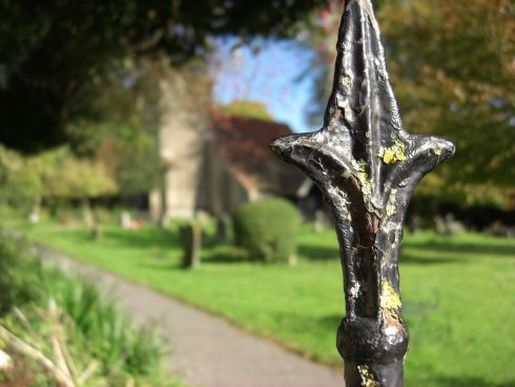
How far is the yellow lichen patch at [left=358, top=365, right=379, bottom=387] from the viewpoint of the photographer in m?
1.59

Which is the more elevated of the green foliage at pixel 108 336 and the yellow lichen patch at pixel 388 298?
the yellow lichen patch at pixel 388 298

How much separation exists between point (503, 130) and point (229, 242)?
Answer: 1636 centimetres

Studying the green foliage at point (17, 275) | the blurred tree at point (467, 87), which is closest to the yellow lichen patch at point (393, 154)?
the green foliage at point (17, 275)

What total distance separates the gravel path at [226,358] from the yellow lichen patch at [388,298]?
5192mm

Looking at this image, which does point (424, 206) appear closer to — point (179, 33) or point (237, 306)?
point (237, 306)

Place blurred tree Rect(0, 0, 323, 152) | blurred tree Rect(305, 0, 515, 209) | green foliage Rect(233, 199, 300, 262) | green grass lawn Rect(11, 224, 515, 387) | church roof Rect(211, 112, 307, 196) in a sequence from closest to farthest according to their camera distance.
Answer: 1. green grass lawn Rect(11, 224, 515, 387)
2. blurred tree Rect(0, 0, 323, 152)
3. blurred tree Rect(305, 0, 515, 209)
4. green foliage Rect(233, 199, 300, 262)
5. church roof Rect(211, 112, 307, 196)

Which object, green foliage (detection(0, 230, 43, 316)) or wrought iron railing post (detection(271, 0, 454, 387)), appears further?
green foliage (detection(0, 230, 43, 316))

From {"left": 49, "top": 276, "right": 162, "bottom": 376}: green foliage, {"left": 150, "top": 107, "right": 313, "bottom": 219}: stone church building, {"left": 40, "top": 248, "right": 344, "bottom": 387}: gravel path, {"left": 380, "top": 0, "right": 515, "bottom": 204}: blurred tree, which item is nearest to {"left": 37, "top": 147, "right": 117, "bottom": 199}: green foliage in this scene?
{"left": 150, "top": 107, "right": 313, "bottom": 219}: stone church building

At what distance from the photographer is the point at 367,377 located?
1.60m

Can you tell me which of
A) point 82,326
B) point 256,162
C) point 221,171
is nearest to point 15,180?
point 82,326

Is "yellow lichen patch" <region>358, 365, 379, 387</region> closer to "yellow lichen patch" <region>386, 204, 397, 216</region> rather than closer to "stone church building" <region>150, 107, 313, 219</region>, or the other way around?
"yellow lichen patch" <region>386, 204, 397, 216</region>

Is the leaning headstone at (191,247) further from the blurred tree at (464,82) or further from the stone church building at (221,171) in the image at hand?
the stone church building at (221,171)

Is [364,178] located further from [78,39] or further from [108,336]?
[78,39]

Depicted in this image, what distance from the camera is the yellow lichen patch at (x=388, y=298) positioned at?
159 centimetres
